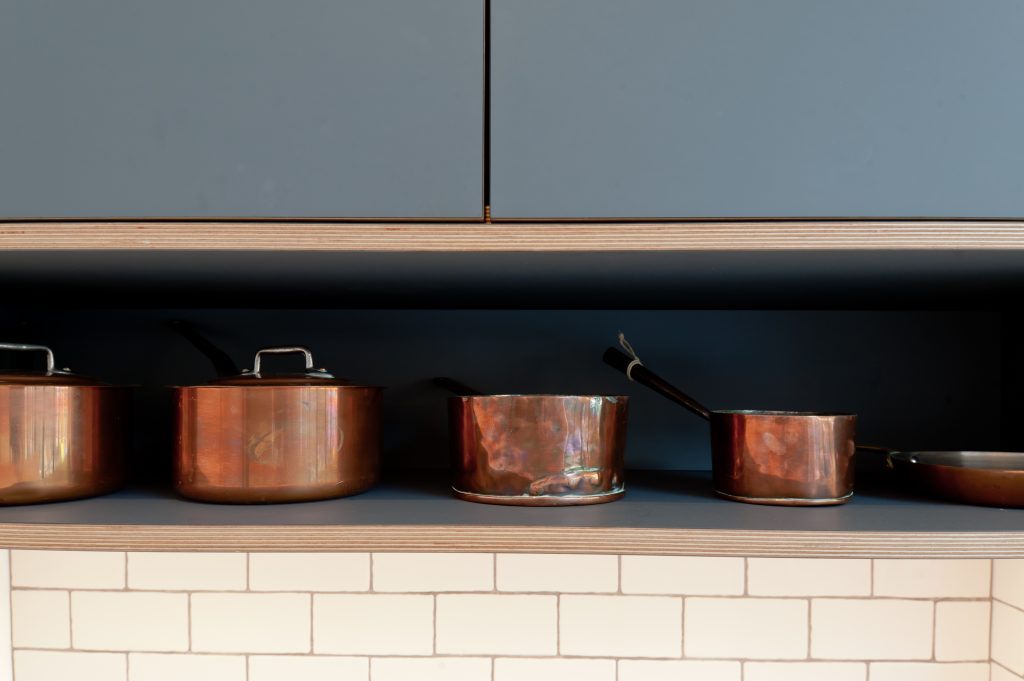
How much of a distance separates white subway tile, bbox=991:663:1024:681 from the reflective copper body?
792 mm

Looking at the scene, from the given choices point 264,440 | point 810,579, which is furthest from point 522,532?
point 810,579

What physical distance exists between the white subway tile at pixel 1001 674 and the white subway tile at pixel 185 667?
1.18m

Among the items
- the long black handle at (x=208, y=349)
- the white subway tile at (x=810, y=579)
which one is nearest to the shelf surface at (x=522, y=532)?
the long black handle at (x=208, y=349)

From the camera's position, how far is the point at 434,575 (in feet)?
3.75

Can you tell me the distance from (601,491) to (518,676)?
0.53 m

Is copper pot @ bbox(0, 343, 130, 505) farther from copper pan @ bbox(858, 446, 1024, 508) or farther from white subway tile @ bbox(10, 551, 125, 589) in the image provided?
copper pan @ bbox(858, 446, 1024, 508)

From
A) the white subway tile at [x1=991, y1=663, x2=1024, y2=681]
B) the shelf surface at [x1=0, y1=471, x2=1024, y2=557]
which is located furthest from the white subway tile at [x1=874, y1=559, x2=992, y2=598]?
the shelf surface at [x1=0, y1=471, x2=1024, y2=557]

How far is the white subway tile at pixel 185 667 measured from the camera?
114 cm

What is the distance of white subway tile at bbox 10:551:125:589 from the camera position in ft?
3.77

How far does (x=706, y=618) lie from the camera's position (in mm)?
1134

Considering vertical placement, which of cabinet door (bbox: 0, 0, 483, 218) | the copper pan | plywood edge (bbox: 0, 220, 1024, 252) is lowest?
the copper pan

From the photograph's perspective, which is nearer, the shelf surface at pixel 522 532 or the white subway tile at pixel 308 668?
the shelf surface at pixel 522 532

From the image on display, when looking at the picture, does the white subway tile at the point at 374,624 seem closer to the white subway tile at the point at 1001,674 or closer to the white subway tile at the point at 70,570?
the white subway tile at the point at 70,570

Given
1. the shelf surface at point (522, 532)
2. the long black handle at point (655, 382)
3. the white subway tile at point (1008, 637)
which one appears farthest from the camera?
the white subway tile at point (1008, 637)
